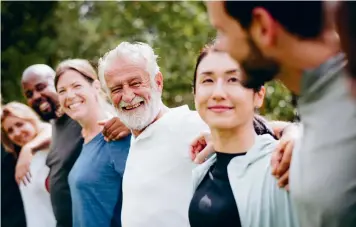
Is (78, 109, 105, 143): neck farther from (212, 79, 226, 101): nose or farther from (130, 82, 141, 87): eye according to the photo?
(212, 79, 226, 101): nose

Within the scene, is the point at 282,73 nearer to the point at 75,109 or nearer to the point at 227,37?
the point at 227,37

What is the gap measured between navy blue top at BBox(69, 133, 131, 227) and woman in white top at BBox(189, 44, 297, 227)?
3.35 ft

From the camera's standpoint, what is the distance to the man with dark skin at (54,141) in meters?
4.22

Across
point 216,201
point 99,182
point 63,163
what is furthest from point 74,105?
point 216,201

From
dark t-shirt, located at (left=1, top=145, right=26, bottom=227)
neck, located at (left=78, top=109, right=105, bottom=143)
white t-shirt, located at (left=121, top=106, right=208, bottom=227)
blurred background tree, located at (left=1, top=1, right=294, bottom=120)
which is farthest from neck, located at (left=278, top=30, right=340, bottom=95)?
blurred background tree, located at (left=1, top=1, right=294, bottom=120)

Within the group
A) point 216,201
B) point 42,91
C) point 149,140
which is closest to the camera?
point 216,201

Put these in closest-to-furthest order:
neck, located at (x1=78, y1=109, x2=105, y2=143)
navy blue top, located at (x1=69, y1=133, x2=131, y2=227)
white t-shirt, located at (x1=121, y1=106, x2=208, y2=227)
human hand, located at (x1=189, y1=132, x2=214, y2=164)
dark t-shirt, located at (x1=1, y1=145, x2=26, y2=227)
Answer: human hand, located at (x1=189, y1=132, x2=214, y2=164) → white t-shirt, located at (x1=121, y1=106, x2=208, y2=227) → navy blue top, located at (x1=69, y1=133, x2=131, y2=227) → neck, located at (x1=78, y1=109, x2=105, y2=143) → dark t-shirt, located at (x1=1, y1=145, x2=26, y2=227)

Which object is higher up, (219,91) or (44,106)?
(44,106)

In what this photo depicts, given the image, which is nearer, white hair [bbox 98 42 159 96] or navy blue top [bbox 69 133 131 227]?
white hair [bbox 98 42 159 96]

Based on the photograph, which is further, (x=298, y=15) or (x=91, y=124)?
(x=91, y=124)

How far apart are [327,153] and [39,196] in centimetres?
378

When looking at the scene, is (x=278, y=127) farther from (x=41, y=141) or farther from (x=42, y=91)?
(x=41, y=141)

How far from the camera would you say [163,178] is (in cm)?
289

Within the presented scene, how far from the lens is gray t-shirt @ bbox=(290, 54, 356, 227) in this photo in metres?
1.24
